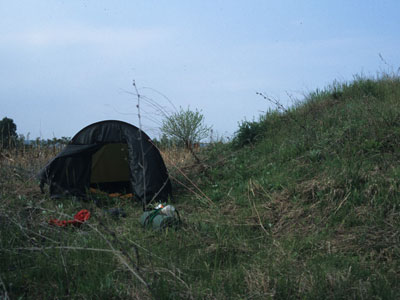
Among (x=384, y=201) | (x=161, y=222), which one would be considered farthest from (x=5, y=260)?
(x=384, y=201)

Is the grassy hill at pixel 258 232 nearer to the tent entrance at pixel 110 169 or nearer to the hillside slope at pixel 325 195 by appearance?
the hillside slope at pixel 325 195

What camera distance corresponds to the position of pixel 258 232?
14.8ft

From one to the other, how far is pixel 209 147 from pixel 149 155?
341 cm

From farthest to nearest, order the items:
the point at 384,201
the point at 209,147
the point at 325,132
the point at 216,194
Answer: the point at 209,147, the point at 325,132, the point at 216,194, the point at 384,201

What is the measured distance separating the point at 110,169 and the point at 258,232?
475 centimetres

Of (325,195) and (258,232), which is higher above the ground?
(325,195)

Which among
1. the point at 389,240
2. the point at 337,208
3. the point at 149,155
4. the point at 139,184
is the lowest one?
the point at 389,240

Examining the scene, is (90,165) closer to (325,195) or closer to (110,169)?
(110,169)

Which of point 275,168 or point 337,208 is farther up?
point 275,168

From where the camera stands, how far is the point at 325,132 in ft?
23.4

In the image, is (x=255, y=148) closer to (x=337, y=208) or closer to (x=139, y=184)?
(x=139, y=184)

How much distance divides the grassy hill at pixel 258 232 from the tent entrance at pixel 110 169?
1.24 meters

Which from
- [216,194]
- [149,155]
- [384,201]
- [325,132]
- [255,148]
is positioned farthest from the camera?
[255,148]

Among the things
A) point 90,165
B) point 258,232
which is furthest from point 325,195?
point 90,165
